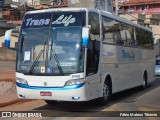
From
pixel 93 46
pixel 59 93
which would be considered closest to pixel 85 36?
pixel 93 46

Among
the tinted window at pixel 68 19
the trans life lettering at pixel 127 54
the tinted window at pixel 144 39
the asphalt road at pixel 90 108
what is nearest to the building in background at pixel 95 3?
the tinted window at pixel 144 39

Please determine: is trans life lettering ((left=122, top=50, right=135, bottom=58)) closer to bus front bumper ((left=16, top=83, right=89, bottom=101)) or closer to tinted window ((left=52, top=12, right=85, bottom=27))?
tinted window ((left=52, top=12, right=85, bottom=27))

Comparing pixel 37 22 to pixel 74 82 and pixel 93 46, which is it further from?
pixel 74 82

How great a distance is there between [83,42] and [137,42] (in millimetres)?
7682

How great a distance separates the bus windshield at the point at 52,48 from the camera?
39.0 ft

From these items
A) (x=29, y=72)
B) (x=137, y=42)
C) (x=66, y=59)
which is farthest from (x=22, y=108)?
(x=137, y=42)

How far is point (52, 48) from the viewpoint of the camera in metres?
12.0

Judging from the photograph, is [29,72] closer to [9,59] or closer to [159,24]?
[9,59]

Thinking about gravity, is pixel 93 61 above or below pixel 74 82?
above

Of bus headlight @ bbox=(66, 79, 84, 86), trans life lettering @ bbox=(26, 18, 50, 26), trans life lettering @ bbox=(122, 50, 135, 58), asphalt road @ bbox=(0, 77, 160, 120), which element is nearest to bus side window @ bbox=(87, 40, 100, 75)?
bus headlight @ bbox=(66, 79, 84, 86)

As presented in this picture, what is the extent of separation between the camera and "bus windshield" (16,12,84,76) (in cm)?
1188

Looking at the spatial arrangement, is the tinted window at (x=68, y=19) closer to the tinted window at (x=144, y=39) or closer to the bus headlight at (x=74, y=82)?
the bus headlight at (x=74, y=82)

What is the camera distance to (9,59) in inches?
1575

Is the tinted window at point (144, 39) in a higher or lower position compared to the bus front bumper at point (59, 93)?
higher
